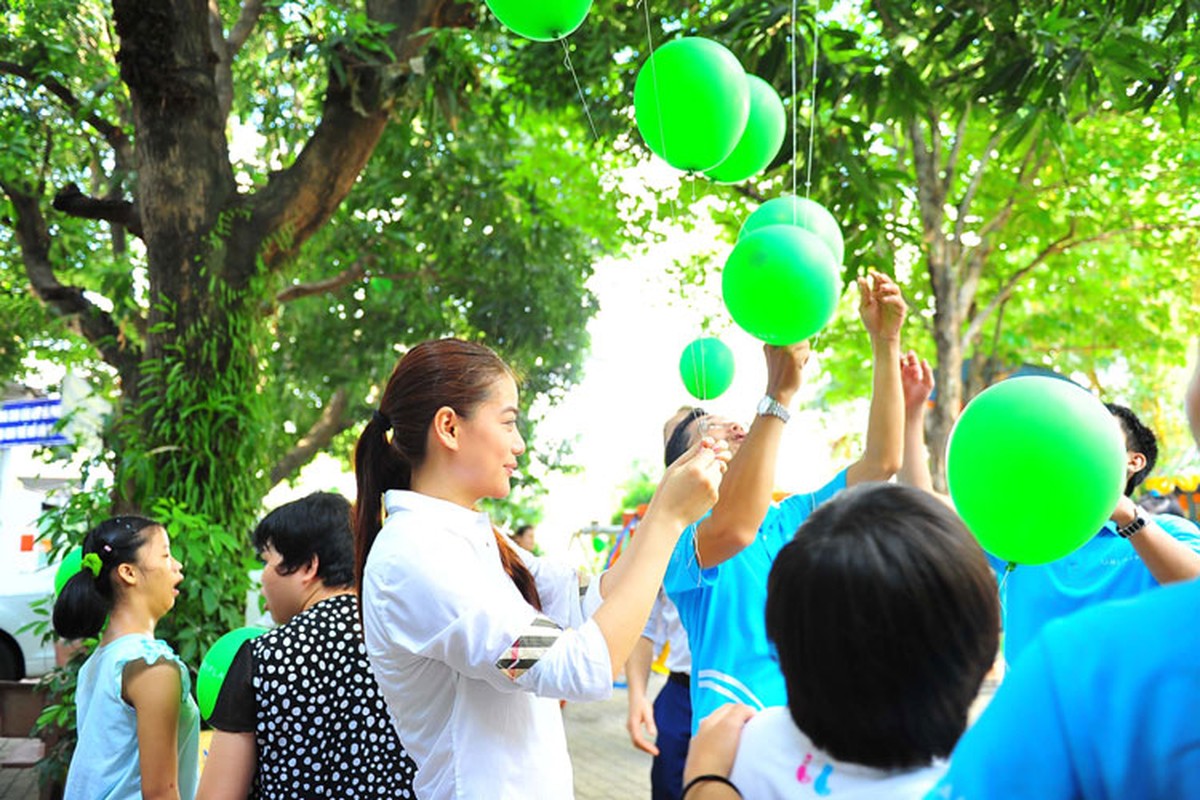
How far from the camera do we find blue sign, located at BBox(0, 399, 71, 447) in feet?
31.0

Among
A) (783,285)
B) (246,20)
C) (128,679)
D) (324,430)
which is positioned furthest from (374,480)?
(324,430)

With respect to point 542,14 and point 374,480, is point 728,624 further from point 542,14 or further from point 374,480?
point 542,14

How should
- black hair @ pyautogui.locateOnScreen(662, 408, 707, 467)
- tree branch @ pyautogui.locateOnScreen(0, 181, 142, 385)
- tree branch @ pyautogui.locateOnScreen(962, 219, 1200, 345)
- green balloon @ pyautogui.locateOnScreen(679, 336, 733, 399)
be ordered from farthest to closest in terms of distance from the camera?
tree branch @ pyautogui.locateOnScreen(962, 219, 1200, 345) → tree branch @ pyautogui.locateOnScreen(0, 181, 142, 385) → green balloon @ pyautogui.locateOnScreen(679, 336, 733, 399) → black hair @ pyautogui.locateOnScreen(662, 408, 707, 467)

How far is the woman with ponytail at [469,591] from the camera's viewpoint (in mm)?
1619

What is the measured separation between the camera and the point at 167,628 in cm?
508

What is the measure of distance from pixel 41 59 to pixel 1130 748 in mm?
7079

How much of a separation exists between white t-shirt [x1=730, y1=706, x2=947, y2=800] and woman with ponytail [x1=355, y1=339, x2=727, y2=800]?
1.32 feet

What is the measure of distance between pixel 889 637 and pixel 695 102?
1.73 metres

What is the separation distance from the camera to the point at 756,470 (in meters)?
2.15

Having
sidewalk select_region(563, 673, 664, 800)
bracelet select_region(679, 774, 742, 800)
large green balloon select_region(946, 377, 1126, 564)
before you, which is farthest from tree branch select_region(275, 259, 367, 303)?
bracelet select_region(679, 774, 742, 800)

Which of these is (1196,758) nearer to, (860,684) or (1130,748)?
(1130,748)

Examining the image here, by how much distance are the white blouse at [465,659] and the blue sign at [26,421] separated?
28.2 feet

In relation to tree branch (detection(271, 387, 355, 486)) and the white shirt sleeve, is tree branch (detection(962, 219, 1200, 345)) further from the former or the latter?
the white shirt sleeve

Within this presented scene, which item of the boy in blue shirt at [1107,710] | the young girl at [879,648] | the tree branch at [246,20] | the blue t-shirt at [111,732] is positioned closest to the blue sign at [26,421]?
the tree branch at [246,20]
